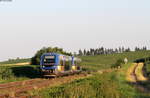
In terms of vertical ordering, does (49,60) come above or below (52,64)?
above

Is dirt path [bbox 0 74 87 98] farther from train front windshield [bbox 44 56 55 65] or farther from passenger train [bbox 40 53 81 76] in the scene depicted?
train front windshield [bbox 44 56 55 65]

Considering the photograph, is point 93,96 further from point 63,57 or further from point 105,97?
point 63,57

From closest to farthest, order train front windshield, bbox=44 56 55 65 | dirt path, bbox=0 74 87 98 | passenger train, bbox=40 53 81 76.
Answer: dirt path, bbox=0 74 87 98 → passenger train, bbox=40 53 81 76 → train front windshield, bbox=44 56 55 65

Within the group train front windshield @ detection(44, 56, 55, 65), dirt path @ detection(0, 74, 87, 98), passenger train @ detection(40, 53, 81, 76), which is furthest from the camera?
train front windshield @ detection(44, 56, 55, 65)

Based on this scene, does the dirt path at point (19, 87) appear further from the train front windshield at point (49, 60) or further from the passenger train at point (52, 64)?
the train front windshield at point (49, 60)

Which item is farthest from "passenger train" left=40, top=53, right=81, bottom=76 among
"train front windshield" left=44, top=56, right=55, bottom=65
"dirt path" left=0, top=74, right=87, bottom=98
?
"dirt path" left=0, top=74, right=87, bottom=98

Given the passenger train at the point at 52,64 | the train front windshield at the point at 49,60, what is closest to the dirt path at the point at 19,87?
the passenger train at the point at 52,64

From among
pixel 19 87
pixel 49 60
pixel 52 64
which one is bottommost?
Answer: pixel 19 87

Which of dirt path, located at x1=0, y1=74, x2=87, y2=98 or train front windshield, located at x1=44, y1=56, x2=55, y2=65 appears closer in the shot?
dirt path, located at x1=0, y1=74, x2=87, y2=98

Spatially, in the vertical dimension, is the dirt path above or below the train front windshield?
Answer: below

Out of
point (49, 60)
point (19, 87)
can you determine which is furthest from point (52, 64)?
point (19, 87)

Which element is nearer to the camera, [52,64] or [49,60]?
[52,64]

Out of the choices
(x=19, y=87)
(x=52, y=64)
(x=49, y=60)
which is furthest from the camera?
(x=49, y=60)

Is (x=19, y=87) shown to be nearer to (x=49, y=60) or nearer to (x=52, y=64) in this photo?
(x=52, y=64)
